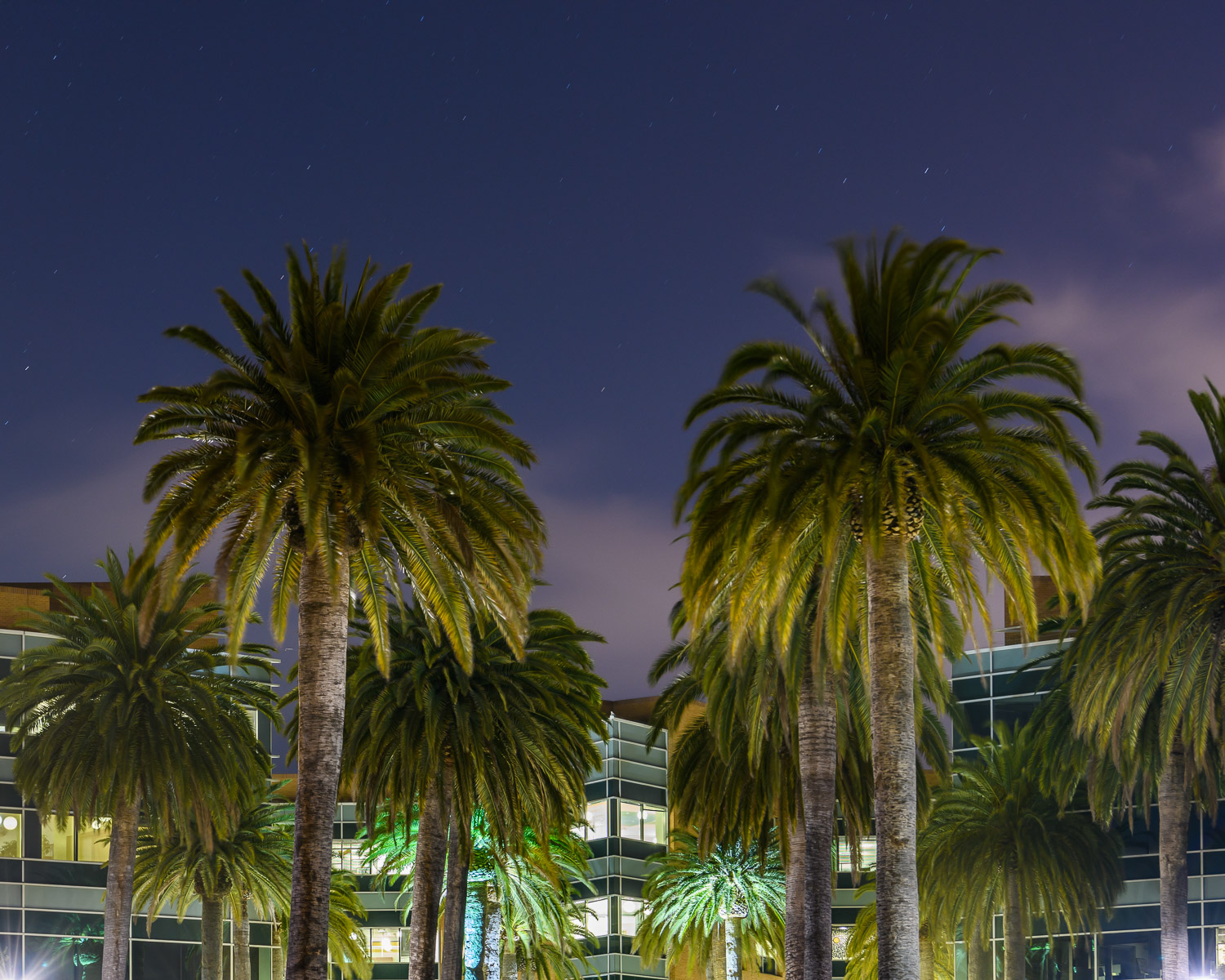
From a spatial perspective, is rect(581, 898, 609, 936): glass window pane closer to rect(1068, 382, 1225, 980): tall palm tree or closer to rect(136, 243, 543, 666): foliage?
rect(1068, 382, 1225, 980): tall palm tree

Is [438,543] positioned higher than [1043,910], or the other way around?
[438,543]

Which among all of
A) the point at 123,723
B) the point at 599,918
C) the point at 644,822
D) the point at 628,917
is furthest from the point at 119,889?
the point at 644,822

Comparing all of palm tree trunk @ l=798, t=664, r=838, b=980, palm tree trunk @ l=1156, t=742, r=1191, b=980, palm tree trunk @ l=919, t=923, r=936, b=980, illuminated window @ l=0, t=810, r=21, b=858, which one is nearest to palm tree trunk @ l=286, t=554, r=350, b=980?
palm tree trunk @ l=798, t=664, r=838, b=980

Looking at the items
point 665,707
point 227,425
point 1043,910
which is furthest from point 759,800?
point 227,425

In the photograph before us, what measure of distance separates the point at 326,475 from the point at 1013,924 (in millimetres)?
38220

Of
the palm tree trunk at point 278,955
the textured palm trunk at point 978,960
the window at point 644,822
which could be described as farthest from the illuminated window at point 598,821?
the textured palm trunk at point 978,960

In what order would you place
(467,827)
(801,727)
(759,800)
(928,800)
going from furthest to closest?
1. (928,800)
2. (759,800)
3. (467,827)
4. (801,727)

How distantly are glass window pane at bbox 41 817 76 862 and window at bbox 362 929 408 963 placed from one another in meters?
19.9

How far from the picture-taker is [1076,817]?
57.5 metres

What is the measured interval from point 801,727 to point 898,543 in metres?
12.0

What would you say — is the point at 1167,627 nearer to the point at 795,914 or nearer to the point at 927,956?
the point at 795,914

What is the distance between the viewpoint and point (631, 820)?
82.7 m

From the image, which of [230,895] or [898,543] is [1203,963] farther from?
[898,543]

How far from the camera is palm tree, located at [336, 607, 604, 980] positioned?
41.5 m
